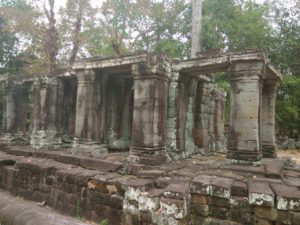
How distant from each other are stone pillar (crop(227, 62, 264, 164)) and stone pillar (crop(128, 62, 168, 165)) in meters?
1.62

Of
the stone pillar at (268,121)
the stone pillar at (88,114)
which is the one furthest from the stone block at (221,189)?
the stone pillar at (268,121)

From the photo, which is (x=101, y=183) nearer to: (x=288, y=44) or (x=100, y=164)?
(x=100, y=164)

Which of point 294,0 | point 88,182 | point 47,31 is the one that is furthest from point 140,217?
point 294,0

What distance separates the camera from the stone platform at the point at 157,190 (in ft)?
12.5

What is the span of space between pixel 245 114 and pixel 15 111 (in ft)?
30.1

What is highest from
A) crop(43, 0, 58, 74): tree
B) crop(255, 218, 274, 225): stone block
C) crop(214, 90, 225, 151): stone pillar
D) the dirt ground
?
crop(43, 0, 58, 74): tree

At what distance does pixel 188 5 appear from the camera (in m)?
18.7

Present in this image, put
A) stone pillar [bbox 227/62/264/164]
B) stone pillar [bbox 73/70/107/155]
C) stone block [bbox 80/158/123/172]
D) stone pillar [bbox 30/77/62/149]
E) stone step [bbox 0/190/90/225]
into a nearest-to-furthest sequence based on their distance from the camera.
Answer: stone step [bbox 0/190/90/225]
stone pillar [bbox 227/62/264/164]
stone block [bbox 80/158/123/172]
stone pillar [bbox 73/70/107/155]
stone pillar [bbox 30/77/62/149]

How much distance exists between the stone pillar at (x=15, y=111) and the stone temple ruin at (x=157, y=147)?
1.71ft

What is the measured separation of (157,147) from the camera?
616cm

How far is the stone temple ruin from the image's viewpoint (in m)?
4.07

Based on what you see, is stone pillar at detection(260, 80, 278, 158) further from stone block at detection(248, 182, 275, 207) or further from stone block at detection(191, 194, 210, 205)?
stone block at detection(191, 194, 210, 205)

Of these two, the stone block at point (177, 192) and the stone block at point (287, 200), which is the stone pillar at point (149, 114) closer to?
the stone block at point (177, 192)

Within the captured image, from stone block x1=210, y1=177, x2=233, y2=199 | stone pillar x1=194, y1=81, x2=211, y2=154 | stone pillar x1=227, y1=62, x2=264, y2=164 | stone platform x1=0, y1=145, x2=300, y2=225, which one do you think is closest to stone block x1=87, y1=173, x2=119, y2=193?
stone platform x1=0, y1=145, x2=300, y2=225
